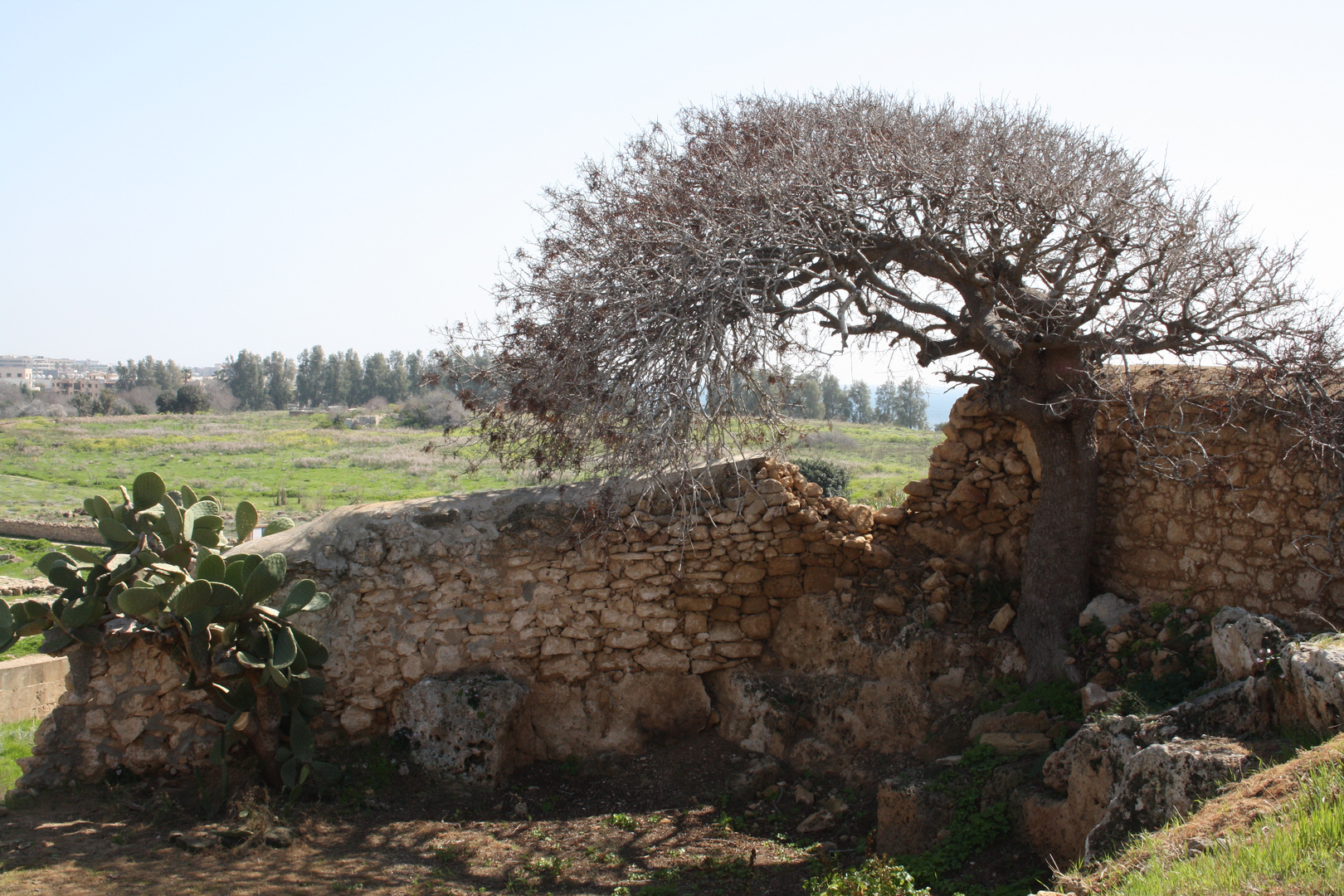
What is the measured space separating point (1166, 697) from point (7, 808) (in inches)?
295

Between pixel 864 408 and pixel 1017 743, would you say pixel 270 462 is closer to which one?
pixel 864 408

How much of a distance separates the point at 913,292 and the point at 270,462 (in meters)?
28.7

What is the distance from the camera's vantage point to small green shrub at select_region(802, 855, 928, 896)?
405cm

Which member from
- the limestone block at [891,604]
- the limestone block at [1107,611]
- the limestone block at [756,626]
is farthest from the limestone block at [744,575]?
the limestone block at [1107,611]

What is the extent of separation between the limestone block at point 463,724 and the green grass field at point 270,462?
5560mm

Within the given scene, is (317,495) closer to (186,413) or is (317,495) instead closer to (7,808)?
(7,808)

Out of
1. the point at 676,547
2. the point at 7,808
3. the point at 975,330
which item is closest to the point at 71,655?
the point at 7,808

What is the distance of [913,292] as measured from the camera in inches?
288

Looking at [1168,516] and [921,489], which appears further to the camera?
[921,489]

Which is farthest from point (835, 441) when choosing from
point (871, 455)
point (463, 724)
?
point (463, 724)

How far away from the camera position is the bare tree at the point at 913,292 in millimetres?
5840

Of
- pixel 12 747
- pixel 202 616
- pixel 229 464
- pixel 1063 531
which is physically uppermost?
pixel 1063 531

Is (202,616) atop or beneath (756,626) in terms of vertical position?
atop

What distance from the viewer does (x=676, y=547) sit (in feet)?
22.2
